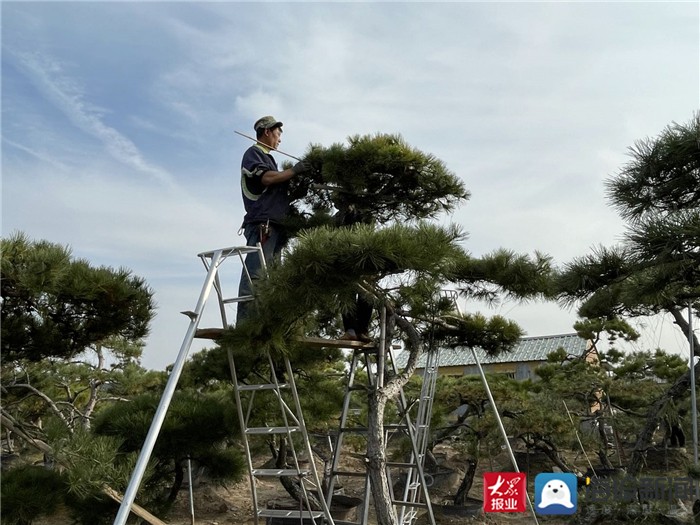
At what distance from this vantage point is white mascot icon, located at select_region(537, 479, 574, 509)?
19.4 ft

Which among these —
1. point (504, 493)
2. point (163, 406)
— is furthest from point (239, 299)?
point (504, 493)

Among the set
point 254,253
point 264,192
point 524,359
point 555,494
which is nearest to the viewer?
point 254,253

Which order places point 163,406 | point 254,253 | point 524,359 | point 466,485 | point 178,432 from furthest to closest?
point 524,359
point 466,485
point 178,432
point 254,253
point 163,406

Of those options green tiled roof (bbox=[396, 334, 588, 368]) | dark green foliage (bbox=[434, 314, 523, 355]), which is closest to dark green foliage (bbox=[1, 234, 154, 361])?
dark green foliage (bbox=[434, 314, 523, 355])

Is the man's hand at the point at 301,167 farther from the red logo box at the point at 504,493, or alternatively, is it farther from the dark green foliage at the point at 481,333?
the red logo box at the point at 504,493

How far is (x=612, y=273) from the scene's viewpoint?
4.30 m

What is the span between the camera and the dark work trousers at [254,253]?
3897mm

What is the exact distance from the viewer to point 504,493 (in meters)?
6.03

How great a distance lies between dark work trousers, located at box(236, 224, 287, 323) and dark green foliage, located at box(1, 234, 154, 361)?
813 mm

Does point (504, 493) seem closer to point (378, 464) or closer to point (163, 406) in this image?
point (378, 464)

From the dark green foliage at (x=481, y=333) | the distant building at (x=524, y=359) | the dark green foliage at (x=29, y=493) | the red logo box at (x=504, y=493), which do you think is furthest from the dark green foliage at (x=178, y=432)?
the distant building at (x=524, y=359)

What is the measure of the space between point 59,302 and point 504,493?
4.41 m

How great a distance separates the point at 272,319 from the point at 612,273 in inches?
94.6

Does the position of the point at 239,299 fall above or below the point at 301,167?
below
